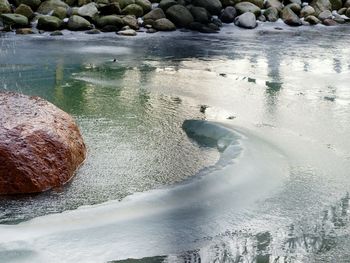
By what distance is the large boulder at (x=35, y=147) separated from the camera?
3719mm

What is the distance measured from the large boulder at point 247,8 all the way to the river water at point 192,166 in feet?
18.8

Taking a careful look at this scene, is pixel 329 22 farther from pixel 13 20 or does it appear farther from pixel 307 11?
pixel 13 20

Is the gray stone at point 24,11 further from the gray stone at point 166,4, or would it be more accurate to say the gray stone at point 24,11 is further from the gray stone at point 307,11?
the gray stone at point 307,11

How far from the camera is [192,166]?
4242mm

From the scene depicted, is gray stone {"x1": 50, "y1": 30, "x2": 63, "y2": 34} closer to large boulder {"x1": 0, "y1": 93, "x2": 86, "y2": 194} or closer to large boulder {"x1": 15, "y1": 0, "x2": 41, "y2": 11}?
large boulder {"x1": 15, "y1": 0, "x2": 41, "y2": 11}

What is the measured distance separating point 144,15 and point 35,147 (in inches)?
384

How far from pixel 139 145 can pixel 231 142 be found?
0.75 m

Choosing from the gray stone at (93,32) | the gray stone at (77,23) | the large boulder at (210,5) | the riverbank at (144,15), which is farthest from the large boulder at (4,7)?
the large boulder at (210,5)

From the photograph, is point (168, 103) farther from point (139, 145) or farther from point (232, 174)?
point (232, 174)

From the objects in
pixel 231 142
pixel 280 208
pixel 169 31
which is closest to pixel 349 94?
pixel 231 142

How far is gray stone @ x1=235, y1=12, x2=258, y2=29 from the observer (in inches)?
521

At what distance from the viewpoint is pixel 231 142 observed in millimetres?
4711

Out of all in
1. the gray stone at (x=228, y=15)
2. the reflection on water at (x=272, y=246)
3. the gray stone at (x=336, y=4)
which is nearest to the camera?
the reflection on water at (x=272, y=246)

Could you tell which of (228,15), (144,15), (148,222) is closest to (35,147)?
A: (148,222)
